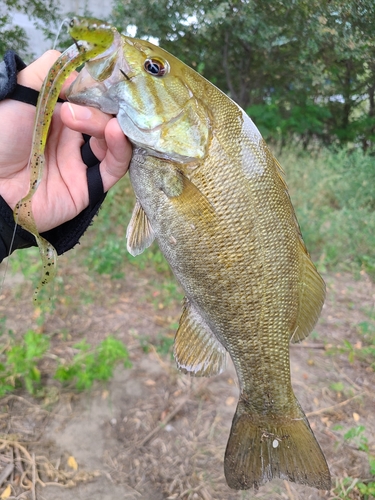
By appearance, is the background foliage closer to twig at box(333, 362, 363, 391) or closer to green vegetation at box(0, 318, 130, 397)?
twig at box(333, 362, 363, 391)

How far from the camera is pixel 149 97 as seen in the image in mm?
1293

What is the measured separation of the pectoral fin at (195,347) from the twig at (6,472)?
1409 millimetres

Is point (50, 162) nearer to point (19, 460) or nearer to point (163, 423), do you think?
A: point (19, 460)

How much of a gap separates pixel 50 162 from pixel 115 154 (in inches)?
19.9

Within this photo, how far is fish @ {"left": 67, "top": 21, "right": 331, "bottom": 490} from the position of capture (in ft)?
4.26

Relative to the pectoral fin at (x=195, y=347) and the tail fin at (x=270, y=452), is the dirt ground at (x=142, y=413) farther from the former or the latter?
the pectoral fin at (x=195, y=347)

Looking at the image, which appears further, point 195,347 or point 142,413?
point 142,413

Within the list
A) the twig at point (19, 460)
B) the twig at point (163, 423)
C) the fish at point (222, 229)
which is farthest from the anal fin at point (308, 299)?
the twig at point (19, 460)

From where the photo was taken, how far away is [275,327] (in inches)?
59.1

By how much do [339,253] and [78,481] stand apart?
3.89 meters

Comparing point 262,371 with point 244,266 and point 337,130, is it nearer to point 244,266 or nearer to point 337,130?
point 244,266

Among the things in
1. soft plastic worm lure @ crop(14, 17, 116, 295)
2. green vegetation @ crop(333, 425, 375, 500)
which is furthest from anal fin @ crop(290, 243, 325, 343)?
green vegetation @ crop(333, 425, 375, 500)

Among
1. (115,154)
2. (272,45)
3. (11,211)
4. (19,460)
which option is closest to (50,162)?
(11,211)

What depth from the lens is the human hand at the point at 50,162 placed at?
1.56 m
